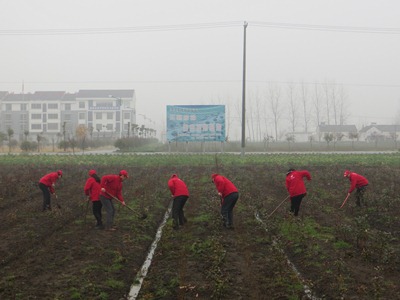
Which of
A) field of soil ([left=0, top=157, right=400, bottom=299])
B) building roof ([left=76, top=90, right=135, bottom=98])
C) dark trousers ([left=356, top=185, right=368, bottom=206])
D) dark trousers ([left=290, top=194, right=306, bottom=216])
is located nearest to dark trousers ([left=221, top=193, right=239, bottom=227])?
field of soil ([left=0, top=157, right=400, bottom=299])

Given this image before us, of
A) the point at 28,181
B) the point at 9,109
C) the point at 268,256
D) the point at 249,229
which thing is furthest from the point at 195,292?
the point at 9,109

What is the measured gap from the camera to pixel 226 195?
9.45 meters

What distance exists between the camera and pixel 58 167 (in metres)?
22.8

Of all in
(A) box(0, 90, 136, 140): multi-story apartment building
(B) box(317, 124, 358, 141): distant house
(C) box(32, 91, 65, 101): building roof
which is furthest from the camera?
(C) box(32, 91, 65, 101): building roof

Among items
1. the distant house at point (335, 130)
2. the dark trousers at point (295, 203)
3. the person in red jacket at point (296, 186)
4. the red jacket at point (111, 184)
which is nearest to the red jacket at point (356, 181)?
the person in red jacket at point (296, 186)

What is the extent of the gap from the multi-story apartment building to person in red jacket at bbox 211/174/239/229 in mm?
69938

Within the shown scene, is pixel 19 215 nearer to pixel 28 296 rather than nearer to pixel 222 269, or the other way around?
pixel 28 296

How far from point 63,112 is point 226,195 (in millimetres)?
76910

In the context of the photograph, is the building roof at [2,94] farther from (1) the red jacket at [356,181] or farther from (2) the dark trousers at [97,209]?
(1) the red jacket at [356,181]

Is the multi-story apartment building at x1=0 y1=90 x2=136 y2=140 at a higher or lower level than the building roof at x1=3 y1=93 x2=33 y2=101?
lower

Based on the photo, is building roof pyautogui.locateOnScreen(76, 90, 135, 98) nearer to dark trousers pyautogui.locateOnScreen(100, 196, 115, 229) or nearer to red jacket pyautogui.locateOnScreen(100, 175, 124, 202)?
red jacket pyautogui.locateOnScreen(100, 175, 124, 202)

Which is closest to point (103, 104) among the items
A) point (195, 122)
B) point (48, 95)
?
point (48, 95)

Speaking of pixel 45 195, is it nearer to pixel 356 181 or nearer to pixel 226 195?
pixel 226 195

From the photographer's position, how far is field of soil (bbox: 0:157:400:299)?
5914 millimetres
